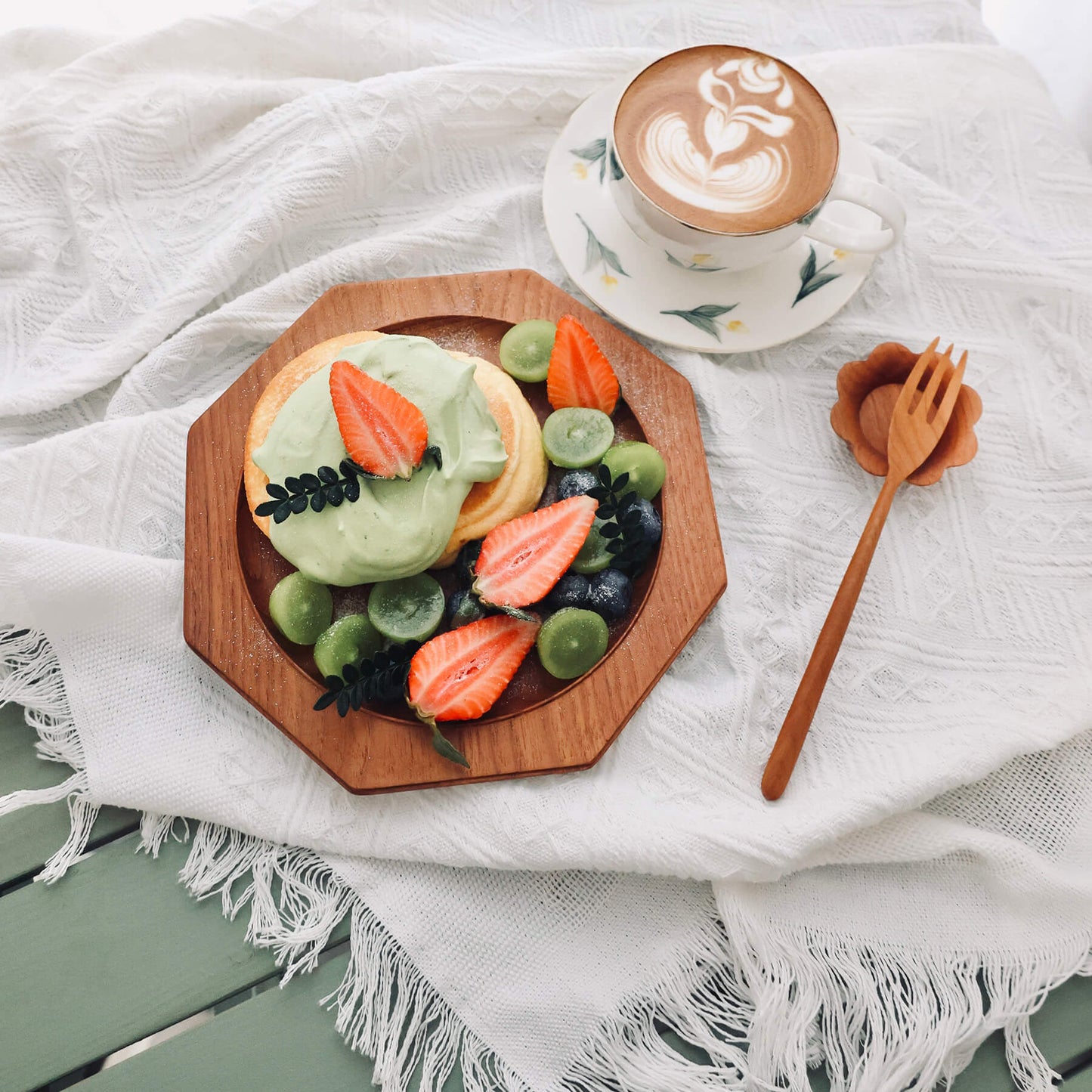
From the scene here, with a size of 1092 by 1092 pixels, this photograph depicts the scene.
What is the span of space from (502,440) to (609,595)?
0.95 ft

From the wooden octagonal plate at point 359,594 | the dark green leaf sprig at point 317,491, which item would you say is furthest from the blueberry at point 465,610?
the dark green leaf sprig at point 317,491

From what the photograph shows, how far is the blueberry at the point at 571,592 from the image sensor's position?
1.32 meters

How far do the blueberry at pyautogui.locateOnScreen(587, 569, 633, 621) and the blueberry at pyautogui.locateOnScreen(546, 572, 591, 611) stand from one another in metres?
0.01

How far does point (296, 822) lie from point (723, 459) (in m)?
0.90

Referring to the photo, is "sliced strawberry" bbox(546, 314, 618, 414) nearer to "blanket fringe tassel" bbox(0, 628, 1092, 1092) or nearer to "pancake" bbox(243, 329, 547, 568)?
"pancake" bbox(243, 329, 547, 568)

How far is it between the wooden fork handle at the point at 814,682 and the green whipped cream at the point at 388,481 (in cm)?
56

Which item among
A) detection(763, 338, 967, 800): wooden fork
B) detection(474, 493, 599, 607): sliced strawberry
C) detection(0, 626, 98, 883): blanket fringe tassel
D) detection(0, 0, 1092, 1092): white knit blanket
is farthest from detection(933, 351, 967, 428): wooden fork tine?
detection(0, 626, 98, 883): blanket fringe tassel

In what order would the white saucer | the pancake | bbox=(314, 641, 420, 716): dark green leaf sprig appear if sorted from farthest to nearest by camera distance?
the white saucer → the pancake → bbox=(314, 641, 420, 716): dark green leaf sprig

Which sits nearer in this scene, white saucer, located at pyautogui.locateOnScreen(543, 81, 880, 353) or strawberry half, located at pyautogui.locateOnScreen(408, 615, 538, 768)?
strawberry half, located at pyautogui.locateOnScreen(408, 615, 538, 768)

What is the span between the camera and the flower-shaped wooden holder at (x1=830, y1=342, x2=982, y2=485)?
143 cm

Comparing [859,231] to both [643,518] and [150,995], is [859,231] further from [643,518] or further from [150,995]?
[150,995]

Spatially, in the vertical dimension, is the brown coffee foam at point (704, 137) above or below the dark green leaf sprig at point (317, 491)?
above

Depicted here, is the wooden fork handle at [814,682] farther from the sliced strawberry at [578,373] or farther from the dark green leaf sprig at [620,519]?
the sliced strawberry at [578,373]

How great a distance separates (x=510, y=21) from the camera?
1.76 metres
